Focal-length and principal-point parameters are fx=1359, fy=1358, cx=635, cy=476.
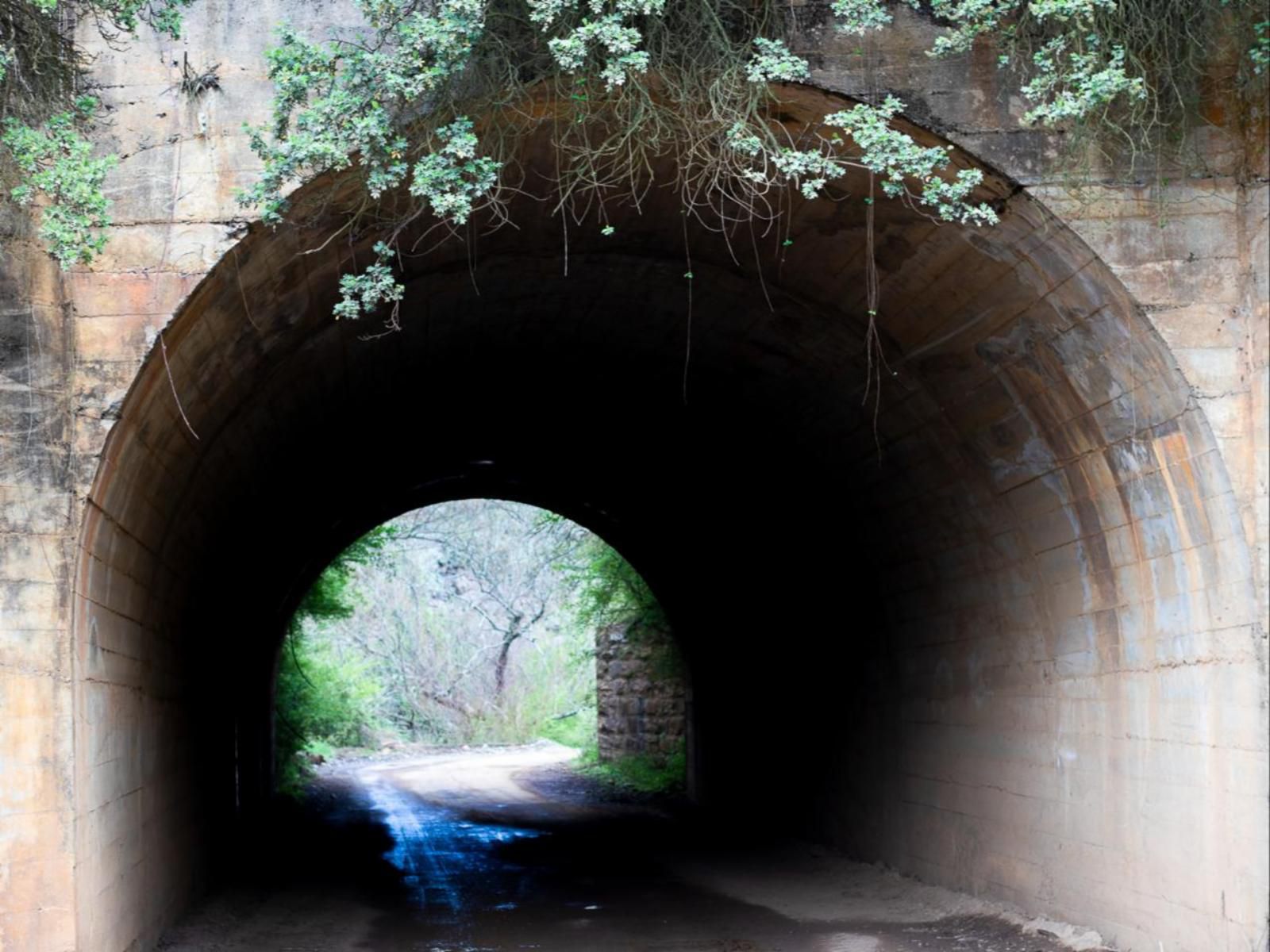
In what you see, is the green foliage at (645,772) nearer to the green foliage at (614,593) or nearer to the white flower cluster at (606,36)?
the green foliage at (614,593)

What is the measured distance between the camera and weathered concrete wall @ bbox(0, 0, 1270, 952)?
255 inches

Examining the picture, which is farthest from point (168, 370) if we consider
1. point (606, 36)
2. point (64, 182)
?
point (606, 36)

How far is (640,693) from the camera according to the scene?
73.4 ft

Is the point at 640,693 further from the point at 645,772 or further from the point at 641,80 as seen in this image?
the point at 641,80

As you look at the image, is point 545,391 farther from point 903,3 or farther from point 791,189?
point 903,3

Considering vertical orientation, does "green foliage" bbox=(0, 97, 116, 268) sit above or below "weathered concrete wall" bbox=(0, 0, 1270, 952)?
above

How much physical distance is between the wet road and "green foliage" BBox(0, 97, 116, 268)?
4712 millimetres

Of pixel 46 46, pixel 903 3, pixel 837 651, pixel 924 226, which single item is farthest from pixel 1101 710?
pixel 46 46

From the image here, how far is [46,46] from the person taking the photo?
659 centimetres

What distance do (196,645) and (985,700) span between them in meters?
6.20

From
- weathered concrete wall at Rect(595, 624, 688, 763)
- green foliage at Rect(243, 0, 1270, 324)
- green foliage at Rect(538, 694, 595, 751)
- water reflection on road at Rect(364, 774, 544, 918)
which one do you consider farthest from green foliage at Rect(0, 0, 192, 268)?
green foliage at Rect(538, 694, 595, 751)

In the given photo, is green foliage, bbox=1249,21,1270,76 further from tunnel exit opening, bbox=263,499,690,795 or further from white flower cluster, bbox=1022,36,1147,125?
tunnel exit opening, bbox=263,499,690,795

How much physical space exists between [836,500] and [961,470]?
2300 mm

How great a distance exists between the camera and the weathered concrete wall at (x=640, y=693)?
20.9 metres
